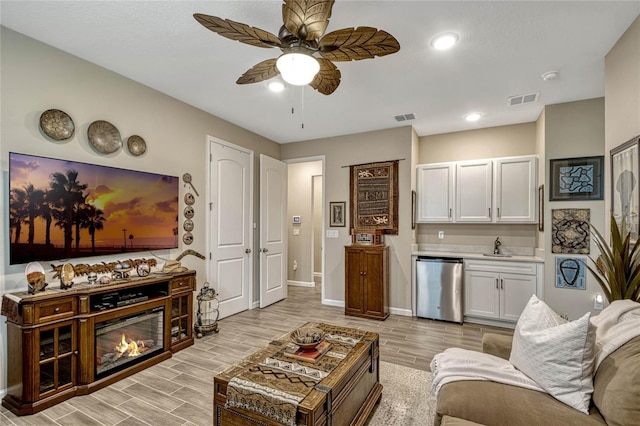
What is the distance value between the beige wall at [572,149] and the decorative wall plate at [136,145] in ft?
15.7

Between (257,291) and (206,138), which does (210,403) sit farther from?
(206,138)

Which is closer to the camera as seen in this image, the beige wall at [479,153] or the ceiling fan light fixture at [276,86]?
the ceiling fan light fixture at [276,86]

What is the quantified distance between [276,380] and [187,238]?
262 centimetres

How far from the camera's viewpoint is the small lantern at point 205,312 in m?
3.71

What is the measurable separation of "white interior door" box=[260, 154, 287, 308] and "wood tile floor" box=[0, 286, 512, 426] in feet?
1.02

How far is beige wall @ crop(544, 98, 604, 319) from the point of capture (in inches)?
137

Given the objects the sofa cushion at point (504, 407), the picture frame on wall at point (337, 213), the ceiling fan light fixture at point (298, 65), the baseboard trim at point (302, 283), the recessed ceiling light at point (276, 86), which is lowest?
the baseboard trim at point (302, 283)

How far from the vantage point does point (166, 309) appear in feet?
10.2

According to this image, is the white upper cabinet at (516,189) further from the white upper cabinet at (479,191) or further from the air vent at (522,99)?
the air vent at (522,99)

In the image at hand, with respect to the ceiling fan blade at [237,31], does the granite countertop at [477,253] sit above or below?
below

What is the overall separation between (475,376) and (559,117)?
352 centimetres

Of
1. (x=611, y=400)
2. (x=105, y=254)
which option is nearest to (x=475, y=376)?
(x=611, y=400)

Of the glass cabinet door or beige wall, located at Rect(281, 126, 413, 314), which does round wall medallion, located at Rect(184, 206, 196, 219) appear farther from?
beige wall, located at Rect(281, 126, 413, 314)

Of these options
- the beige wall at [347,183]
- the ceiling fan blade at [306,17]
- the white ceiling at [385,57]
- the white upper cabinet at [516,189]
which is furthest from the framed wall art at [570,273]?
the ceiling fan blade at [306,17]
